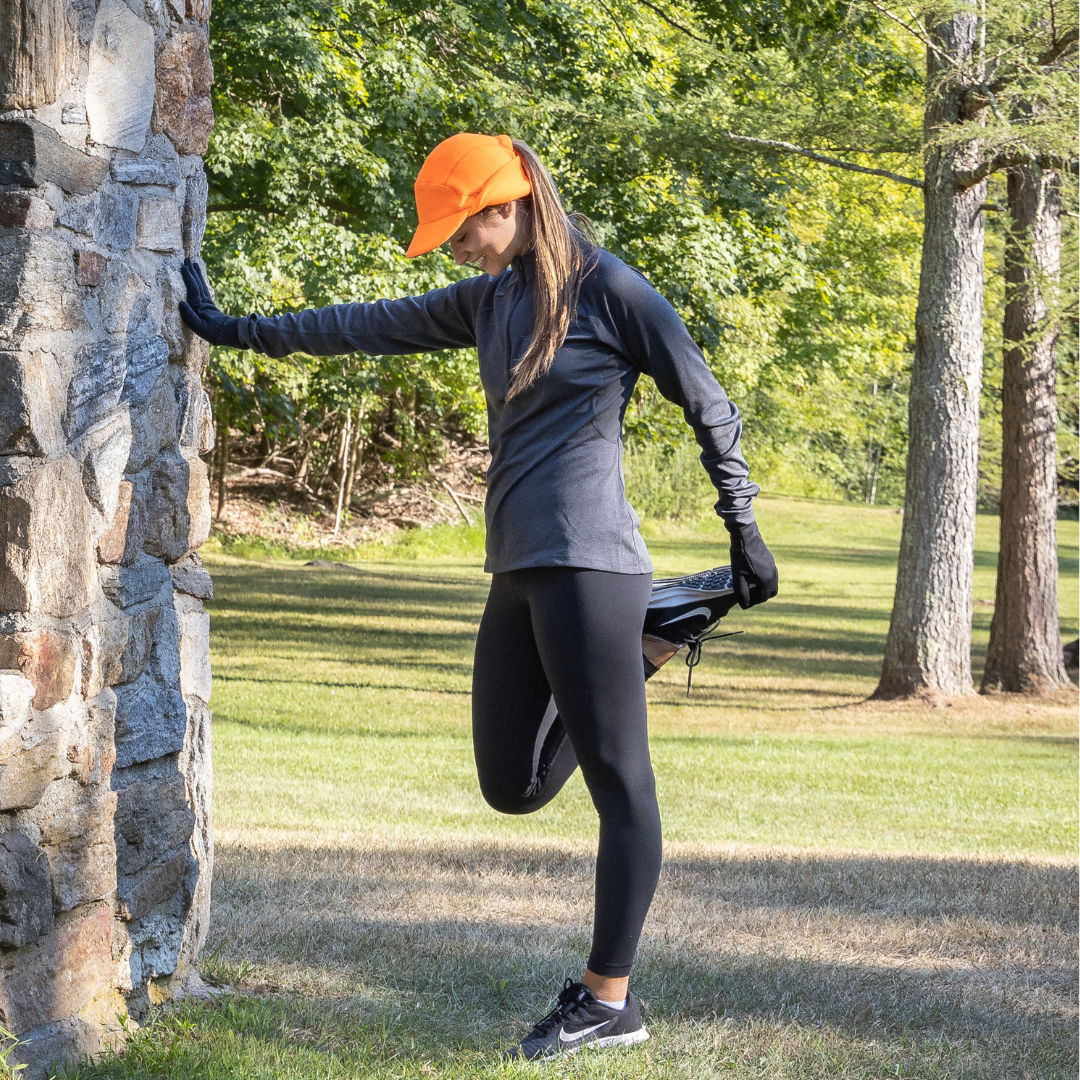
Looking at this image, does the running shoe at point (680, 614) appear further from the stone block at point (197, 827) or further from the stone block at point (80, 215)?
the stone block at point (80, 215)

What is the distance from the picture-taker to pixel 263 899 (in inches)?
166

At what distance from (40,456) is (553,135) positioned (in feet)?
29.1

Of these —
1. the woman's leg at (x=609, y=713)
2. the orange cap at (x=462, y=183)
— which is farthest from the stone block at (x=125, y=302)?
the woman's leg at (x=609, y=713)

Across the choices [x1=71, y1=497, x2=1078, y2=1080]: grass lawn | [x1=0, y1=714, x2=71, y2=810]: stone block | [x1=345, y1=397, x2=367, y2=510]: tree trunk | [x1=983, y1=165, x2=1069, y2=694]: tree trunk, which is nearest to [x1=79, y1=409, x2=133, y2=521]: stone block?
[x1=0, y1=714, x2=71, y2=810]: stone block

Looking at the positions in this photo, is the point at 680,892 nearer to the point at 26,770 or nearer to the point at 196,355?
the point at 196,355

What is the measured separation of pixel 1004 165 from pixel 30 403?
10.0m

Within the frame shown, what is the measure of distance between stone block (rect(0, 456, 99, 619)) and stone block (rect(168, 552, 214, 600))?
0.38 meters

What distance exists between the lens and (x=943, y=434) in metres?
11.5

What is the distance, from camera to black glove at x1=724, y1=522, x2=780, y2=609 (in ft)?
9.57

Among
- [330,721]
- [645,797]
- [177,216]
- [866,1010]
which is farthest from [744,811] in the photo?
[177,216]

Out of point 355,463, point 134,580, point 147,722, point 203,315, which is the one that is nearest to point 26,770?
point 147,722

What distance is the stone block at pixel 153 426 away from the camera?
115 inches

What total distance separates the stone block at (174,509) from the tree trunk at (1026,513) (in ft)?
33.6

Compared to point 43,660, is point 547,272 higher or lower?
higher
